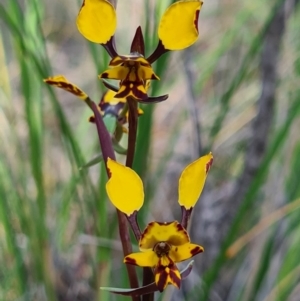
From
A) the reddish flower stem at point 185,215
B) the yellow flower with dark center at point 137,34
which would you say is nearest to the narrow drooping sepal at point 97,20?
the yellow flower with dark center at point 137,34

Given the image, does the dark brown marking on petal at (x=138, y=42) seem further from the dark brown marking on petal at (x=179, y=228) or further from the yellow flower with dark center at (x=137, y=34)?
the dark brown marking on petal at (x=179, y=228)

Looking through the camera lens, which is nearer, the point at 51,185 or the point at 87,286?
the point at 87,286

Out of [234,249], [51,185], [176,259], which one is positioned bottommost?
[176,259]

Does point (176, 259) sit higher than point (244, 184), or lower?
lower

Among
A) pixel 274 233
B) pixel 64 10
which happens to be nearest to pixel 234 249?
pixel 274 233

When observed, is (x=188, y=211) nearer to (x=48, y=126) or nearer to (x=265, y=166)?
(x=265, y=166)

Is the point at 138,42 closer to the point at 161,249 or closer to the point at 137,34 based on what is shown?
the point at 137,34

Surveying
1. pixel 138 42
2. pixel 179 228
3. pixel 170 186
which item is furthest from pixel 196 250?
pixel 170 186
